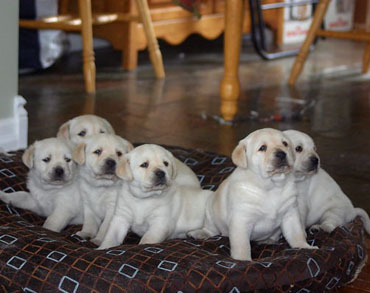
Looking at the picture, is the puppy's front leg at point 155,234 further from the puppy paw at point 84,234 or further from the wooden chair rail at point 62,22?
the wooden chair rail at point 62,22

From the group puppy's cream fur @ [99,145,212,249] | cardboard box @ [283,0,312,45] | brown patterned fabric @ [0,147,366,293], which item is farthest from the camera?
cardboard box @ [283,0,312,45]

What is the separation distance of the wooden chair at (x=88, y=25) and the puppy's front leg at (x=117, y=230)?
231 centimetres

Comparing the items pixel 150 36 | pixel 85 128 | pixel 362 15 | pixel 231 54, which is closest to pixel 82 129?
pixel 85 128

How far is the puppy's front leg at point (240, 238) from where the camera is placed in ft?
6.56

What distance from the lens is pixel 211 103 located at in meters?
4.27

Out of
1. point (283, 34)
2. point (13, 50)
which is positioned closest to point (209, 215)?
point (13, 50)

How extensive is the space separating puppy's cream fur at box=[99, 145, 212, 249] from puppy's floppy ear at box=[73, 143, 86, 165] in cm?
15

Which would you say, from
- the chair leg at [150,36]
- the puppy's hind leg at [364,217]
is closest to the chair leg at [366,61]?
the chair leg at [150,36]

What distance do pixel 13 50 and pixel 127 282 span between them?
1.56 m

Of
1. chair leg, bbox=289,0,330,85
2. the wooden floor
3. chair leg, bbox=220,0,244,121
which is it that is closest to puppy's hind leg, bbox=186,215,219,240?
A: the wooden floor

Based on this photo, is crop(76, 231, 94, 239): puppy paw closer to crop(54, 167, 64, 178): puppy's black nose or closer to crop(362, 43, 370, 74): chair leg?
crop(54, 167, 64, 178): puppy's black nose

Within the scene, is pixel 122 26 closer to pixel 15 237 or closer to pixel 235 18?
pixel 235 18

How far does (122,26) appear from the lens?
504 centimetres

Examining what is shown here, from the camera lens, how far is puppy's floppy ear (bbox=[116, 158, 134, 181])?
213cm
